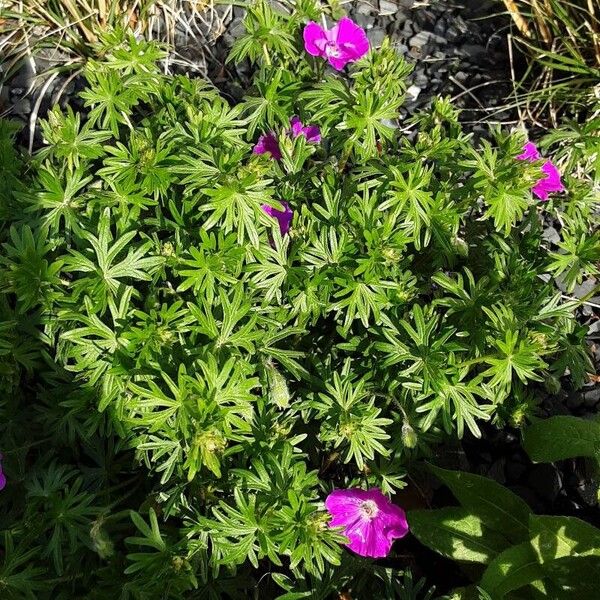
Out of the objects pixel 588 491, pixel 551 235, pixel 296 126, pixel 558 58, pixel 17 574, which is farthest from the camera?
pixel 558 58

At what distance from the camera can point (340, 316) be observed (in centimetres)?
233

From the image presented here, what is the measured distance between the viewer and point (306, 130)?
2535mm

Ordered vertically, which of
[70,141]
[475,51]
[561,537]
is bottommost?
Result: [561,537]

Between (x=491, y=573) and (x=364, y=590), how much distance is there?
0.40 meters

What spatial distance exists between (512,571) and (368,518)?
474 mm

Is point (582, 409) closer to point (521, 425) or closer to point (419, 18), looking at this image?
point (521, 425)

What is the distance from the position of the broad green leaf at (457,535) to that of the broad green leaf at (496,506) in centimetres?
3

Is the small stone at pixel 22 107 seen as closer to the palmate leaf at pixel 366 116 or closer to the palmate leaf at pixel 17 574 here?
the palmate leaf at pixel 366 116

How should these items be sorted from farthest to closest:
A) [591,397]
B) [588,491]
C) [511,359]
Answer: [591,397] → [588,491] → [511,359]

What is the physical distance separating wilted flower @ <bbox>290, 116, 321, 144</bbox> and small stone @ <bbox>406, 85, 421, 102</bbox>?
4.20 feet

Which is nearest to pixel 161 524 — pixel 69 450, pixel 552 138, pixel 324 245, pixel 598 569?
pixel 69 450

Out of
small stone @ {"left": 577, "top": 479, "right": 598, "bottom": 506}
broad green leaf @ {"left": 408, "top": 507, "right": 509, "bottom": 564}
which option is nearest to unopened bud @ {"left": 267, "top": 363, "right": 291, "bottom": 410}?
broad green leaf @ {"left": 408, "top": 507, "right": 509, "bottom": 564}

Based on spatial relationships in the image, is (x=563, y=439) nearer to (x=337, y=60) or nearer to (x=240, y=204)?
(x=240, y=204)

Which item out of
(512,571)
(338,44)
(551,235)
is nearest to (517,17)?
(551,235)
